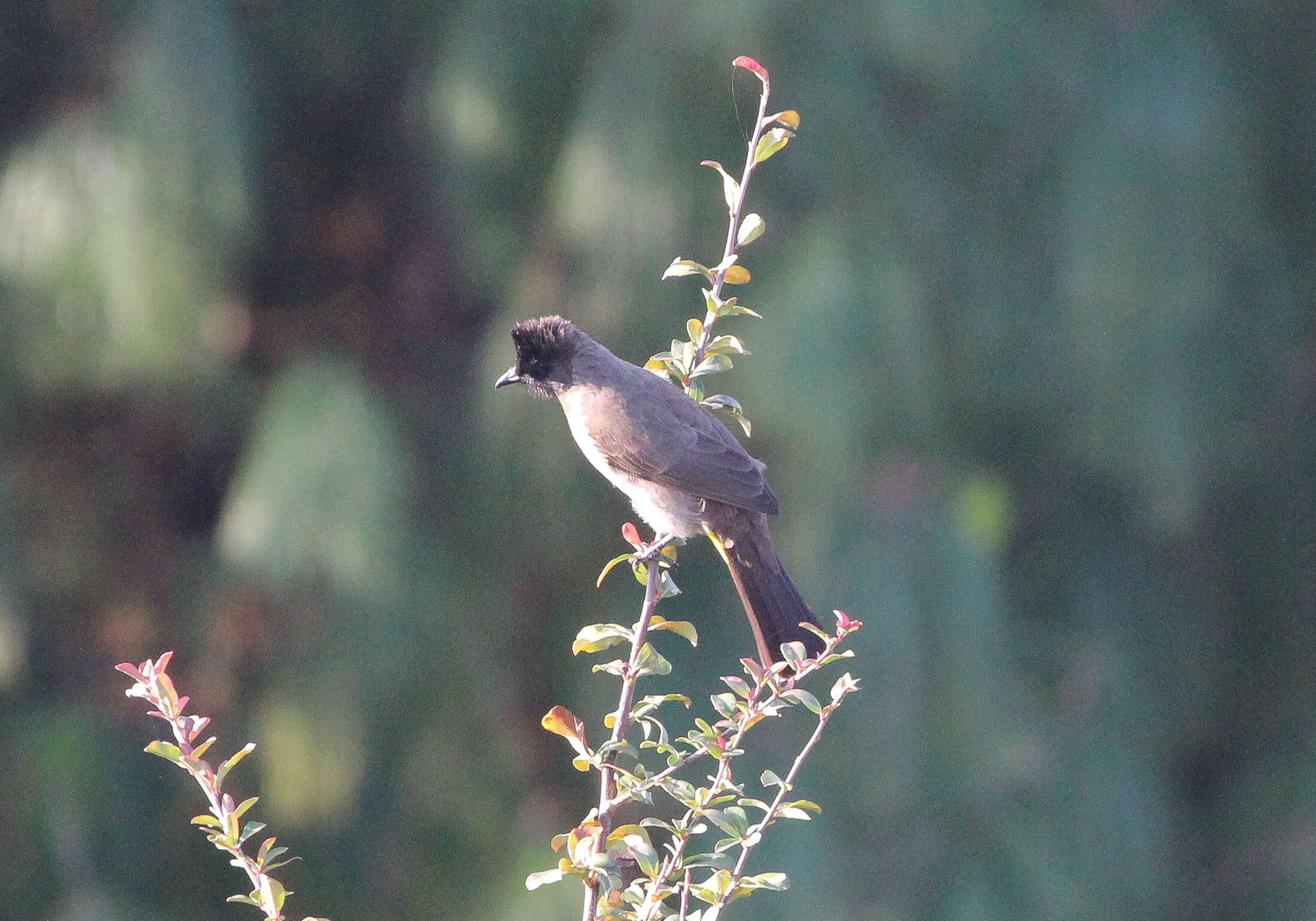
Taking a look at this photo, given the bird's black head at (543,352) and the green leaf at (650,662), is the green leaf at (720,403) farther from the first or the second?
the bird's black head at (543,352)

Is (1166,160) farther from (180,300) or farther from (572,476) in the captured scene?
(180,300)

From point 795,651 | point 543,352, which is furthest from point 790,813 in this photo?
point 543,352

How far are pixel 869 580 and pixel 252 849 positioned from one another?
7.20 feet

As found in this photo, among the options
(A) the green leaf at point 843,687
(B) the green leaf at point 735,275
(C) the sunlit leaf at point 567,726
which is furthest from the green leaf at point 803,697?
(B) the green leaf at point 735,275

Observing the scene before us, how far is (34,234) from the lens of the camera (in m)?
3.94

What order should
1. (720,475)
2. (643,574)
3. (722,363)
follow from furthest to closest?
(720,475), (643,574), (722,363)

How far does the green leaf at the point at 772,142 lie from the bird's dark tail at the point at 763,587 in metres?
0.83

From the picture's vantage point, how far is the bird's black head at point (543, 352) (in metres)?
2.59

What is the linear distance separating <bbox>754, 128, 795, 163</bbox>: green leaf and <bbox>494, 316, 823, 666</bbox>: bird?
85cm

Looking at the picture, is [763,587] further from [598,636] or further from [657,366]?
[598,636]

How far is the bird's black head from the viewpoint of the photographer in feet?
8.50

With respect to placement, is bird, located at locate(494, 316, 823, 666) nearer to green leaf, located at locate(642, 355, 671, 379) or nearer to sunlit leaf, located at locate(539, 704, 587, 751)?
green leaf, located at locate(642, 355, 671, 379)

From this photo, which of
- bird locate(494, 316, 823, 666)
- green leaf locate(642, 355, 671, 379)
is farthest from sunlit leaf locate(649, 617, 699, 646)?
bird locate(494, 316, 823, 666)

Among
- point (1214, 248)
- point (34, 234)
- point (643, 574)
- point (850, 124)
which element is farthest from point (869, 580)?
point (34, 234)
